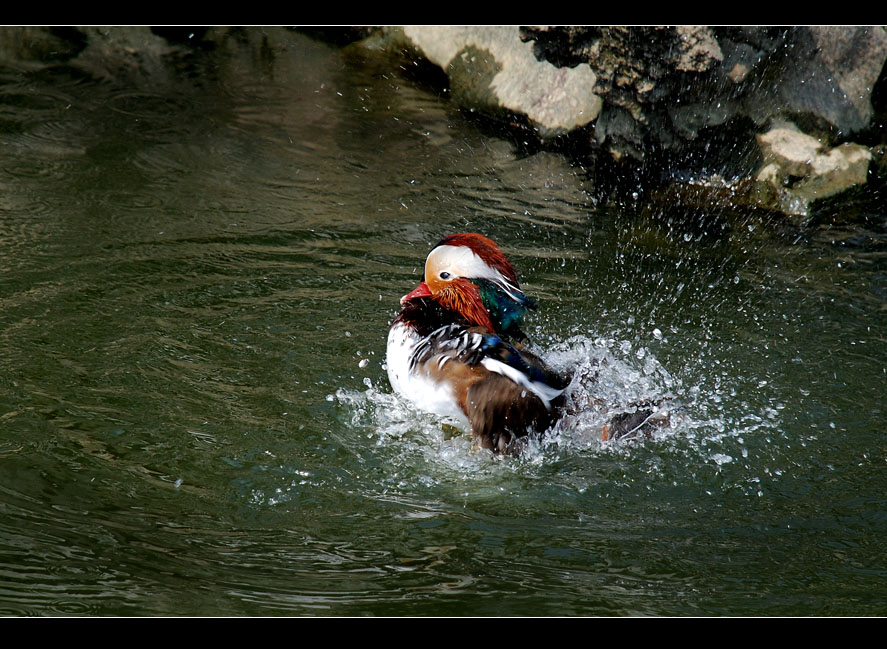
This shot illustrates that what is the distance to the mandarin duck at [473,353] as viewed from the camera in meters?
3.70

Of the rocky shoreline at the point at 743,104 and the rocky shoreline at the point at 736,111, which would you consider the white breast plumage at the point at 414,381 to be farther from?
the rocky shoreline at the point at 743,104

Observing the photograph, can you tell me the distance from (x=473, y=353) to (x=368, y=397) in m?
0.70

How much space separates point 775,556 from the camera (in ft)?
10.6

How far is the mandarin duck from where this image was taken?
3.70 metres

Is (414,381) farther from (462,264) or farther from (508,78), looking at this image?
(508,78)

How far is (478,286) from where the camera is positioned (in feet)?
14.1

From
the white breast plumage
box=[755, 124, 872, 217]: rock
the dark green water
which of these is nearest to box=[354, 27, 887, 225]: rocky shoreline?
box=[755, 124, 872, 217]: rock

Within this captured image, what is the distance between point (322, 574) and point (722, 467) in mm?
1836

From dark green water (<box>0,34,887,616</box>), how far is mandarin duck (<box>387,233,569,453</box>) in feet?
0.55

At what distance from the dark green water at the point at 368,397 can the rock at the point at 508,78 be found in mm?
619

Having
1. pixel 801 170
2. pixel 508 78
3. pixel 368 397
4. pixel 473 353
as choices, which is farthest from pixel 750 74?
pixel 368 397

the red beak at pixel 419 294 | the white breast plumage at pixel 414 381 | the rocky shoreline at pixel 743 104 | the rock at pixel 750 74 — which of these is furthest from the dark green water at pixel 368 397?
the rock at pixel 750 74

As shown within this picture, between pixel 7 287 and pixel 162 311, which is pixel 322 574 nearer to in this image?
pixel 162 311

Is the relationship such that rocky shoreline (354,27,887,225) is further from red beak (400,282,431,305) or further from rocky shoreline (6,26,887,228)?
red beak (400,282,431,305)
